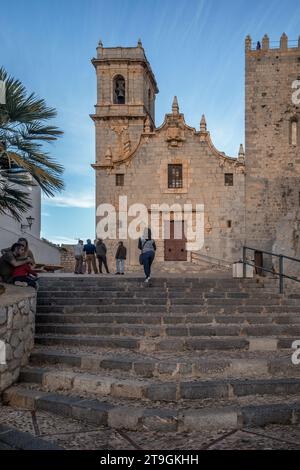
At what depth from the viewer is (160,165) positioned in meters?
28.1

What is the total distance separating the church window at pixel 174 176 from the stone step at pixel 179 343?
20.2 metres

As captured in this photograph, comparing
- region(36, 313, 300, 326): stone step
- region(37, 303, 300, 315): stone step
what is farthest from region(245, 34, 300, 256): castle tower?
region(36, 313, 300, 326): stone step

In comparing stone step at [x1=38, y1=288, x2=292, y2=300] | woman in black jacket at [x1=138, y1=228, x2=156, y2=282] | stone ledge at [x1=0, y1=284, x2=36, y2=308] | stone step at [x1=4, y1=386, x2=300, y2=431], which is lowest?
stone step at [x1=4, y1=386, x2=300, y2=431]

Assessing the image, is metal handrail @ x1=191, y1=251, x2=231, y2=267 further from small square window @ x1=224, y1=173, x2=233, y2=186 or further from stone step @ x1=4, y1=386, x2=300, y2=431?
stone step @ x1=4, y1=386, x2=300, y2=431

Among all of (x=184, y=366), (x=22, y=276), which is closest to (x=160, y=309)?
(x=22, y=276)

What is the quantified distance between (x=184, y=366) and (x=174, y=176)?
22.2m

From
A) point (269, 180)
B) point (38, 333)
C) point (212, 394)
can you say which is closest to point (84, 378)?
point (212, 394)

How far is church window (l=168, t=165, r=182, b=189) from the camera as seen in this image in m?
28.2

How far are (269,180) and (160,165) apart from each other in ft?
20.0

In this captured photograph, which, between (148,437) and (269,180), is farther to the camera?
(269,180)

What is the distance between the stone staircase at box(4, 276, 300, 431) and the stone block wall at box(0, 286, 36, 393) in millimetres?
168

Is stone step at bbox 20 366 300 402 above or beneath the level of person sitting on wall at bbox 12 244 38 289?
beneath

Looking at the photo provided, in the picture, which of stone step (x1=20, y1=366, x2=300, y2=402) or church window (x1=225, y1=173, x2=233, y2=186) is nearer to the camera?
stone step (x1=20, y1=366, x2=300, y2=402)
